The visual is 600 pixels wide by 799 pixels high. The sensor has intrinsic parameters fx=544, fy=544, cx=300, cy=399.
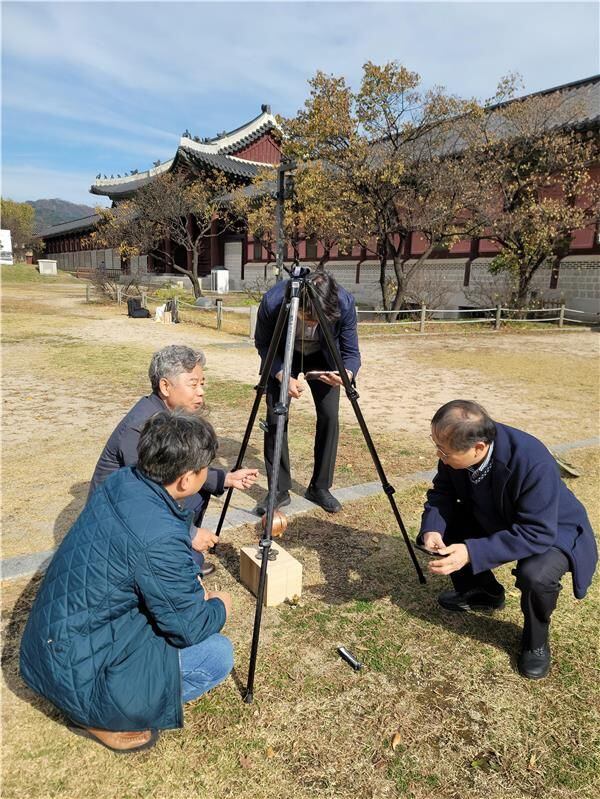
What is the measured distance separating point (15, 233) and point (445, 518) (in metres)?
69.1

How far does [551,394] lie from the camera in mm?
8656

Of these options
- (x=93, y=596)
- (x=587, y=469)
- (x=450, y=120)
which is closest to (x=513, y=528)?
(x=93, y=596)

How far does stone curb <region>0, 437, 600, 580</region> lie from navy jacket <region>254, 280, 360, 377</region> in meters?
1.03

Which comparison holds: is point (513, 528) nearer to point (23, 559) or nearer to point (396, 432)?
point (23, 559)

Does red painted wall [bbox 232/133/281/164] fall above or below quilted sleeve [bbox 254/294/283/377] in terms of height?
above

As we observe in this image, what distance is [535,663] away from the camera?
2484mm

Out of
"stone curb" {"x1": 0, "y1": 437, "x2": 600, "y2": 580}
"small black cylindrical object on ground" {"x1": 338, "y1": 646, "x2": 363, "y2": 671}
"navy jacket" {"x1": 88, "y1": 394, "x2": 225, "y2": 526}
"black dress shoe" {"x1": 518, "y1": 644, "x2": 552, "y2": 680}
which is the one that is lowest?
"small black cylindrical object on ground" {"x1": 338, "y1": 646, "x2": 363, "y2": 671}

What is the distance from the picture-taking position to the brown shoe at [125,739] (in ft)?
6.42

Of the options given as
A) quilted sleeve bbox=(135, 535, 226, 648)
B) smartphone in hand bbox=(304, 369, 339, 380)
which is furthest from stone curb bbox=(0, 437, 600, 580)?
quilted sleeve bbox=(135, 535, 226, 648)

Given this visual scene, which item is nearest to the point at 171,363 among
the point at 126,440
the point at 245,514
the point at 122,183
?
the point at 126,440

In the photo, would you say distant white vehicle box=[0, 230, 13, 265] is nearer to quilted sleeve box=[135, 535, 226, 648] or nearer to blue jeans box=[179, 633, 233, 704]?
blue jeans box=[179, 633, 233, 704]

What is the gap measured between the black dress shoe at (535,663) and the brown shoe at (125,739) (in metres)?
1.64

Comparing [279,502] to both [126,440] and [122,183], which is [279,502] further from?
[122,183]

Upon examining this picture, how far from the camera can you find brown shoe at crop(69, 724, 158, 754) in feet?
6.42
